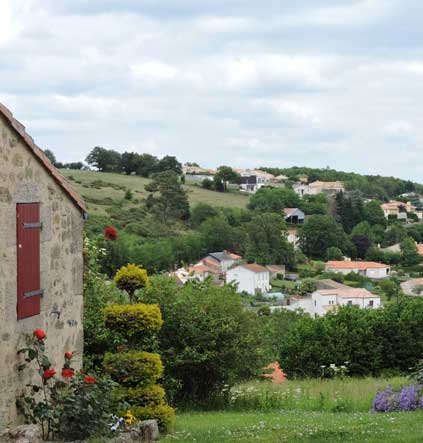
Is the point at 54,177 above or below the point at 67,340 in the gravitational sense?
above

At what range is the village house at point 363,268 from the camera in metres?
114

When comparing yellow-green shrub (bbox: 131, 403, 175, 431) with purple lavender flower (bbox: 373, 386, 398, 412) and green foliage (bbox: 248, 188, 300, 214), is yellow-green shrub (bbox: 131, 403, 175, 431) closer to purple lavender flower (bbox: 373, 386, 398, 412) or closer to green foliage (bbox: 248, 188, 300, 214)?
purple lavender flower (bbox: 373, 386, 398, 412)

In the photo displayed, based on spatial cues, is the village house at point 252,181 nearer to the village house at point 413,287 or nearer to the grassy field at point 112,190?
the grassy field at point 112,190

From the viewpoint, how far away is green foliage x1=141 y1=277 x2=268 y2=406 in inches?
625

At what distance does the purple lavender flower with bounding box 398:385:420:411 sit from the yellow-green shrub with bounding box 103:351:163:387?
4.81m

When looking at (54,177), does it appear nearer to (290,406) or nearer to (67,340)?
(67,340)

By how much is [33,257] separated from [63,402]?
187 cm

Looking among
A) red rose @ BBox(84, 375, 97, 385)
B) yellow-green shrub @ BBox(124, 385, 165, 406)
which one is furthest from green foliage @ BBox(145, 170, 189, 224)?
red rose @ BBox(84, 375, 97, 385)

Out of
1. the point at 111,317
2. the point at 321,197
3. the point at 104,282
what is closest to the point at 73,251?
the point at 111,317

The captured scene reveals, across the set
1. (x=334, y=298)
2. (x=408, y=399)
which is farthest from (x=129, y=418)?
(x=334, y=298)

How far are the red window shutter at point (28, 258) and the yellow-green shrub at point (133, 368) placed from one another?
6.58 ft

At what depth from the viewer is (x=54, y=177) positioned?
1051cm

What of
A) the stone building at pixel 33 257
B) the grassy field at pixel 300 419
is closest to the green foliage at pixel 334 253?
the grassy field at pixel 300 419

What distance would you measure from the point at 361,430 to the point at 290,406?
571cm
